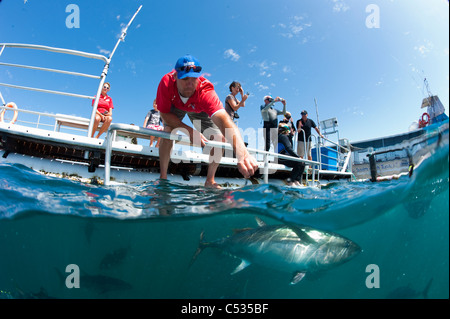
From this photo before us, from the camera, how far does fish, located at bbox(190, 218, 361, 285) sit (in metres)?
2.02

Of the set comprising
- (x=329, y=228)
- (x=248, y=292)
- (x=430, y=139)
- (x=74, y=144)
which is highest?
(x=74, y=144)

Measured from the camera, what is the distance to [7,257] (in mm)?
3770

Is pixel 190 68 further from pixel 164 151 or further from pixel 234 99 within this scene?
pixel 234 99

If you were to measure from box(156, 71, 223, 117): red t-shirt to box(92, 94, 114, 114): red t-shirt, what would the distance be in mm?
2647

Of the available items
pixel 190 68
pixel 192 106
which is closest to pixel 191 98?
pixel 192 106

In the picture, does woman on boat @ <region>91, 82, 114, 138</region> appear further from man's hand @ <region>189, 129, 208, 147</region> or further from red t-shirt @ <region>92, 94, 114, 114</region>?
man's hand @ <region>189, 129, 208, 147</region>

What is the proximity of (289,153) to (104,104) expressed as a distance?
4.26 meters

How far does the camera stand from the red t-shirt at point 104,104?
4.77 meters

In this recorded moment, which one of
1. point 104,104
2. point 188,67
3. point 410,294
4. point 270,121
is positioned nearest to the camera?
point 410,294

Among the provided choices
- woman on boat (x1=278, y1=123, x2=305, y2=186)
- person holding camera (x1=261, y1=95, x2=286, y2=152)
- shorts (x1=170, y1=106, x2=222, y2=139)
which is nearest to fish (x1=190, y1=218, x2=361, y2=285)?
shorts (x1=170, y1=106, x2=222, y2=139)

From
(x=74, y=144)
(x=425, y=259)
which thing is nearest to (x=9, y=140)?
(x=74, y=144)

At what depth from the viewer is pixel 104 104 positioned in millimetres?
4848

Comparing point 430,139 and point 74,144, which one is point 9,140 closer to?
point 74,144
